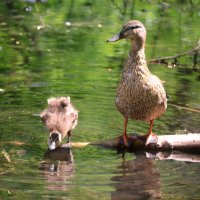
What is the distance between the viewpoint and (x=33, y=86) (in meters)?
9.73

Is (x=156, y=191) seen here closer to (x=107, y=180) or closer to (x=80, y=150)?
(x=107, y=180)

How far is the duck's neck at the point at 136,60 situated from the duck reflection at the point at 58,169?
3.42 ft

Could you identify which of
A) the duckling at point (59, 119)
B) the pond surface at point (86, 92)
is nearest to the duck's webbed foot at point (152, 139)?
the pond surface at point (86, 92)

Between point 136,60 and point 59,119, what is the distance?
3.18 feet

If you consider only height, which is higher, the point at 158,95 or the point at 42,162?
the point at 158,95

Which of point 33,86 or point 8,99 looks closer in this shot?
point 8,99

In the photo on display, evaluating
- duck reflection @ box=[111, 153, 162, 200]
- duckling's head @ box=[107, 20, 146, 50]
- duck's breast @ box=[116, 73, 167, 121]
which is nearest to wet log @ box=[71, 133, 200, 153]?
duck reflection @ box=[111, 153, 162, 200]

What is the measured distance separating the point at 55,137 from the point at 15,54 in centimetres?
433

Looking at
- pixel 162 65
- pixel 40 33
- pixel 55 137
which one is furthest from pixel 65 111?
pixel 40 33

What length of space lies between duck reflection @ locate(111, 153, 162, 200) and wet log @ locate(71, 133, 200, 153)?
16cm

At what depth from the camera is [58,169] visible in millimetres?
6973

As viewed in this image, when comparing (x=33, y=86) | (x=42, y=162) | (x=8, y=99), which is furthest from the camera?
(x=33, y=86)

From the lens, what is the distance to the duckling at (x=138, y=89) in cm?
751

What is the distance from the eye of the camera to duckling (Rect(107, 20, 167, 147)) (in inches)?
296
